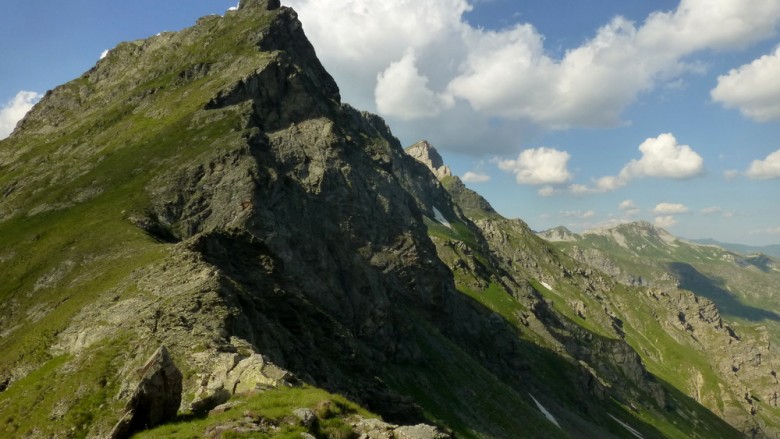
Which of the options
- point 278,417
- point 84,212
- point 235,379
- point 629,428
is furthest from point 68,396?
point 629,428

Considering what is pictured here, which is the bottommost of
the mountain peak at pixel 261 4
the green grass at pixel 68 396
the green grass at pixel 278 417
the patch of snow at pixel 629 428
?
the patch of snow at pixel 629 428

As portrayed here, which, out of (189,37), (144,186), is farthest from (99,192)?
(189,37)

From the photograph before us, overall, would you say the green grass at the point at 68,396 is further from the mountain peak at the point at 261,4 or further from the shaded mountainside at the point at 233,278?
the mountain peak at the point at 261,4

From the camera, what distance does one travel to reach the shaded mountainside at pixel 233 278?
2644cm

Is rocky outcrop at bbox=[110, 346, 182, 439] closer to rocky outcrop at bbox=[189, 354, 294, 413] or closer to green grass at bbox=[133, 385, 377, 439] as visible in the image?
green grass at bbox=[133, 385, 377, 439]

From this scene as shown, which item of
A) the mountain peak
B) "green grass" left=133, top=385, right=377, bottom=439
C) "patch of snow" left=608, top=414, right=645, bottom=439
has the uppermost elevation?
the mountain peak

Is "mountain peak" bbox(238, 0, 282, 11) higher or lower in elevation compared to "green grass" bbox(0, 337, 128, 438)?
higher

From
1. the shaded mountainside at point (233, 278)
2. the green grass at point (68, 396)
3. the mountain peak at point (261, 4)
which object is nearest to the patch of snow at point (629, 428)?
the shaded mountainside at point (233, 278)

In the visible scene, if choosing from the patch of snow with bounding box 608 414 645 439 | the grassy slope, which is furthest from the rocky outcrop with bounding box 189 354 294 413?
the patch of snow with bounding box 608 414 645 439

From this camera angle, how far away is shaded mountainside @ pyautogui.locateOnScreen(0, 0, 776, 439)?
2644 centimetres

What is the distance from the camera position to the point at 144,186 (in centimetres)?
7844

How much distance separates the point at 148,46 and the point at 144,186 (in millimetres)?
121164

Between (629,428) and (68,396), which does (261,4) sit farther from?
(629,428)

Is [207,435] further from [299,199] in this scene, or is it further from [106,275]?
[299,199]
